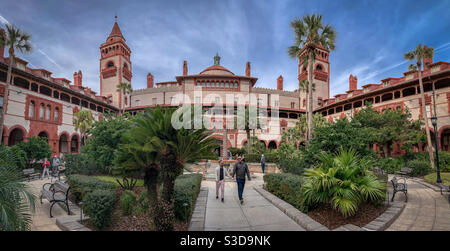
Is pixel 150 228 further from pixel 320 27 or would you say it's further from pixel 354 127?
pixel 320 27

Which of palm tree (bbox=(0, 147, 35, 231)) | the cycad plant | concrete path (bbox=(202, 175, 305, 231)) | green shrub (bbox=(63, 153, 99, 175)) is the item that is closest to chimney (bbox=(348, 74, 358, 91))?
the cycad plant

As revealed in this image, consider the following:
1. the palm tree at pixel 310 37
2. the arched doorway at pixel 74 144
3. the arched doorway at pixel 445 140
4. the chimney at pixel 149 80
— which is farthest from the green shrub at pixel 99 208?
the chimney at pixel 149 80

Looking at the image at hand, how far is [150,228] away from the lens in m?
4.45

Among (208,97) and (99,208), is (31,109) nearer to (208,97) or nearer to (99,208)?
(208,97)

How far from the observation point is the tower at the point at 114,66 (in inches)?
1638

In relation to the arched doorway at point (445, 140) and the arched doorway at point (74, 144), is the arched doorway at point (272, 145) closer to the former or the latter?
the arched doorway at point (445, 140)

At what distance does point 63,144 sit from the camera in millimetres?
29594

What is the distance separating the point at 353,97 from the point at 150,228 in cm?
3429

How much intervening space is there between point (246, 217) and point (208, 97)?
31.9 m

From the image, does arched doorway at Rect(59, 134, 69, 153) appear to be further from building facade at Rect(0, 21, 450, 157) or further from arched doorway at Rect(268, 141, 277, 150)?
arched doorway at Rect(268, 141, 277, 150)

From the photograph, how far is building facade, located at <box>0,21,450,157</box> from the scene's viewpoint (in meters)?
21.5

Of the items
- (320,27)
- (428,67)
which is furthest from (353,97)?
(320,27)

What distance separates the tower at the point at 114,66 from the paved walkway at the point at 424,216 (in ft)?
145

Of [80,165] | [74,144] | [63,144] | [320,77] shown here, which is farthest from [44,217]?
[320,77]
